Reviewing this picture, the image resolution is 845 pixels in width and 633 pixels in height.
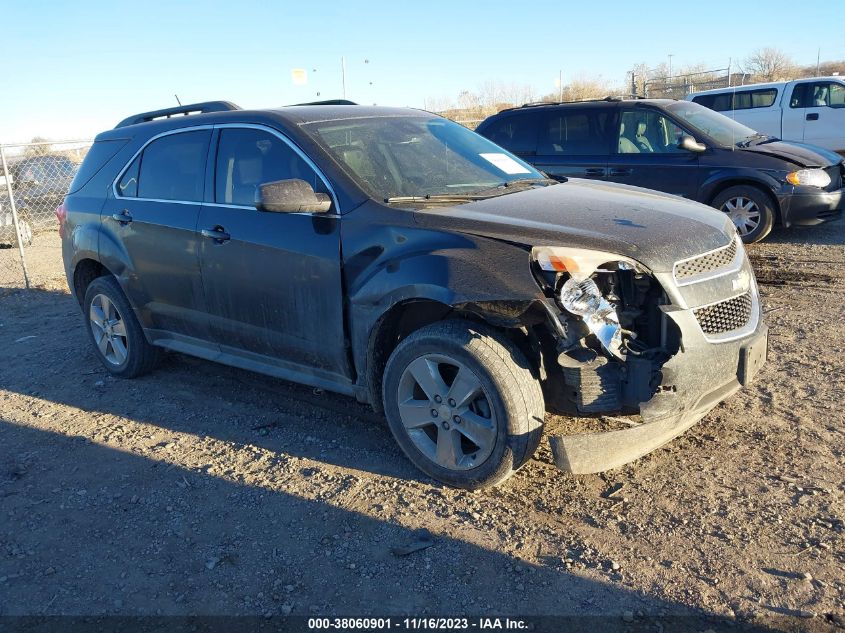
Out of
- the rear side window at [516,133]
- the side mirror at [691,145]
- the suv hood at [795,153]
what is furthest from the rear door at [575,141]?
the suv hood at [795,153]

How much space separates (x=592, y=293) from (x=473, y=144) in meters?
1.98

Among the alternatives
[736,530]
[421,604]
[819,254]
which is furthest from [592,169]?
[421,604]

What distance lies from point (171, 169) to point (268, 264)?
1.37m

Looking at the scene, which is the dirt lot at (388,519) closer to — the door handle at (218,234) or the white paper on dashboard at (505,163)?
the door handle at (218,234)

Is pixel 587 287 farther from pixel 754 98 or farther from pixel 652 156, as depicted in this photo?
pixel 754 98

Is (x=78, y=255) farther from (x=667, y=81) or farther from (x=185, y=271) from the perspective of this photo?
(x=667, y=81)

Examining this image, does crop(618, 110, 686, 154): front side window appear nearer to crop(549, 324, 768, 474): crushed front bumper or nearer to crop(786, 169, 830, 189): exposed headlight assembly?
crop(786, 169, 830, 189): exposed headlight assembly

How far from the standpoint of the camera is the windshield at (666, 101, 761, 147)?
28.9ft

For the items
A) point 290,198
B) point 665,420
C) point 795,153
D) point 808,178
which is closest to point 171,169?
point 290,198

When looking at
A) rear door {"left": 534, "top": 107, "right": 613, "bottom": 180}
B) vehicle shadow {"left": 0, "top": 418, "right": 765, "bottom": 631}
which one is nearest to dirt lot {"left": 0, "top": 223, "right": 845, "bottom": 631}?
vehicle shadow {"left": 0, "top": 418, "right": 765, "bottom": 631}

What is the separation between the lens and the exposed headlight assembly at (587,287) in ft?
10.2

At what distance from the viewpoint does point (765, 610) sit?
2590 millimetres

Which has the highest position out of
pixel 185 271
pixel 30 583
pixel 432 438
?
pixel 185 271

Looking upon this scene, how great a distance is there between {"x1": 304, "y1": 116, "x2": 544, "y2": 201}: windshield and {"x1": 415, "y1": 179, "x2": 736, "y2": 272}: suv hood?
36cm
